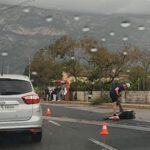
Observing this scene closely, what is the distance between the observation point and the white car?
12.4 m

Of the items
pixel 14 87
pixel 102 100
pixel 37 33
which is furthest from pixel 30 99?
pixel 37 33

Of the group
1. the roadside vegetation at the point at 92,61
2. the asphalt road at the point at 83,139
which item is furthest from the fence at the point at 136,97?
the asphalt road at the point at 83,139

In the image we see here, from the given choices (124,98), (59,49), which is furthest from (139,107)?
(59,49)

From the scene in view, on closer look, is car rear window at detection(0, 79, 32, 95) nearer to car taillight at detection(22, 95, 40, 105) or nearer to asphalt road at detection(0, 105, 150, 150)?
car taillight at detection(22, 95, 40, 105)

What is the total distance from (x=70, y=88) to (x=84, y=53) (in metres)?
5.28

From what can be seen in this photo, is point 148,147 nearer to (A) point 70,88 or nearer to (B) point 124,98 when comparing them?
(B) point 124,98

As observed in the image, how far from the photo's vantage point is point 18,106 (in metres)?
12.5

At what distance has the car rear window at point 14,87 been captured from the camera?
12.6m

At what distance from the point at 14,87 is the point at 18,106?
516 mm

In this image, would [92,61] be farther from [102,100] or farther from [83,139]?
[83,139]

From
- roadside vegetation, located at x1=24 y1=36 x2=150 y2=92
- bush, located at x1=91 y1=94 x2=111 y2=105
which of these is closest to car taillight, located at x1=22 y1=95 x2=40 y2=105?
bush, located at x1=91 y1=94 x2=111 y2=105

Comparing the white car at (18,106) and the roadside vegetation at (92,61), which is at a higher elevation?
the roadside vegetation at (92,61)

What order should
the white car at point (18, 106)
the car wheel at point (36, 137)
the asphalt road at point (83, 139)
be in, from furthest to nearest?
the car wheel at point (36, 137) → the white car at point (18, 106) → the asphalt road at point (83, 139)

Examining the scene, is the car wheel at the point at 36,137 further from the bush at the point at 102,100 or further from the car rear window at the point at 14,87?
the bush at the point at 102,100
